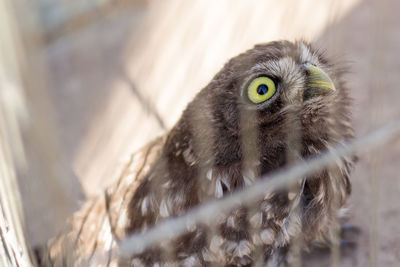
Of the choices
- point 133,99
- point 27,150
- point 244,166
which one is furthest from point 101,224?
A: point 133,99

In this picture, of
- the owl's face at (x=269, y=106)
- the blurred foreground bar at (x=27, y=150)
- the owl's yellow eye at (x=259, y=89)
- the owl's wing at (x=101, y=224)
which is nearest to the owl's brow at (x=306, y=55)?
the owl's face at (x=269, y=106)

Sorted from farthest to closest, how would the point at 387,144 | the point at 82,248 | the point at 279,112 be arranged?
the point at 387,144 < the point at 82,248 < the point at 279,112

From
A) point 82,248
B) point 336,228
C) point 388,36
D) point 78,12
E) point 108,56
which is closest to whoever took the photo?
point 82,248

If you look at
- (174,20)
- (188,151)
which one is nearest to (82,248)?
(188,151)

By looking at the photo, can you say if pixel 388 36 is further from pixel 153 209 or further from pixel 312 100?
pixel 153 209

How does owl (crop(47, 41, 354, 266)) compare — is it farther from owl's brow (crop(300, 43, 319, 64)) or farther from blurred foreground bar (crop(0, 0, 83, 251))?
blurred foreground bar (crop(0, 0, 83, 251))

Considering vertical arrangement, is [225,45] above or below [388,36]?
above

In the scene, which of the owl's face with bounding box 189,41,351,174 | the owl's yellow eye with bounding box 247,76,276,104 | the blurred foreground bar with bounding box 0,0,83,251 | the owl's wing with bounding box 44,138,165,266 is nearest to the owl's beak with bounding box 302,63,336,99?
the owl's face with bounding box 189,41,351,174
